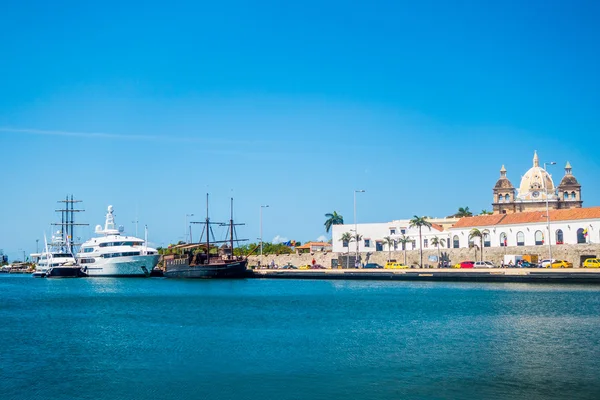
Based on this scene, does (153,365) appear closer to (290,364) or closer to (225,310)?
(290,364)

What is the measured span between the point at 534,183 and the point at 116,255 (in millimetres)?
80840

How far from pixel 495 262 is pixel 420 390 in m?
72.1

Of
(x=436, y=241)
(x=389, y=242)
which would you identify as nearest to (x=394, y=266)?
(x=436, y=241)

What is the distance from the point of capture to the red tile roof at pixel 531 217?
85.3 meters

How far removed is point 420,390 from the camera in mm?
22688

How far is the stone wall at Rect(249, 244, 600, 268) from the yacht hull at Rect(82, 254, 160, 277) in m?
26.8

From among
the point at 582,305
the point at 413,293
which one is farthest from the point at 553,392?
the point at 413,293

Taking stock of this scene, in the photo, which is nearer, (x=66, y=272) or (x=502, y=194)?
(x=66, y=272)

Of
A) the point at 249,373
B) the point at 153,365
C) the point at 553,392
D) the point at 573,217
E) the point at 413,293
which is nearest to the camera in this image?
the point at 553,392

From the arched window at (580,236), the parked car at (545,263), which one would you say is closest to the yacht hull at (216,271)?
the parked car at (545,263)

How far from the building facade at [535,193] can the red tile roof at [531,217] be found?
33.2m

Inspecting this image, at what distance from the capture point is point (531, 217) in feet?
302

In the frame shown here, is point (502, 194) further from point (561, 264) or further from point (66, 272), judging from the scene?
point (66, 272)

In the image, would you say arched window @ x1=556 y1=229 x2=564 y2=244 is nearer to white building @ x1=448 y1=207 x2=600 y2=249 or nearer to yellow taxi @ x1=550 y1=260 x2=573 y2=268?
white building @ x1=448 y1=207 x2=600 y2=249
